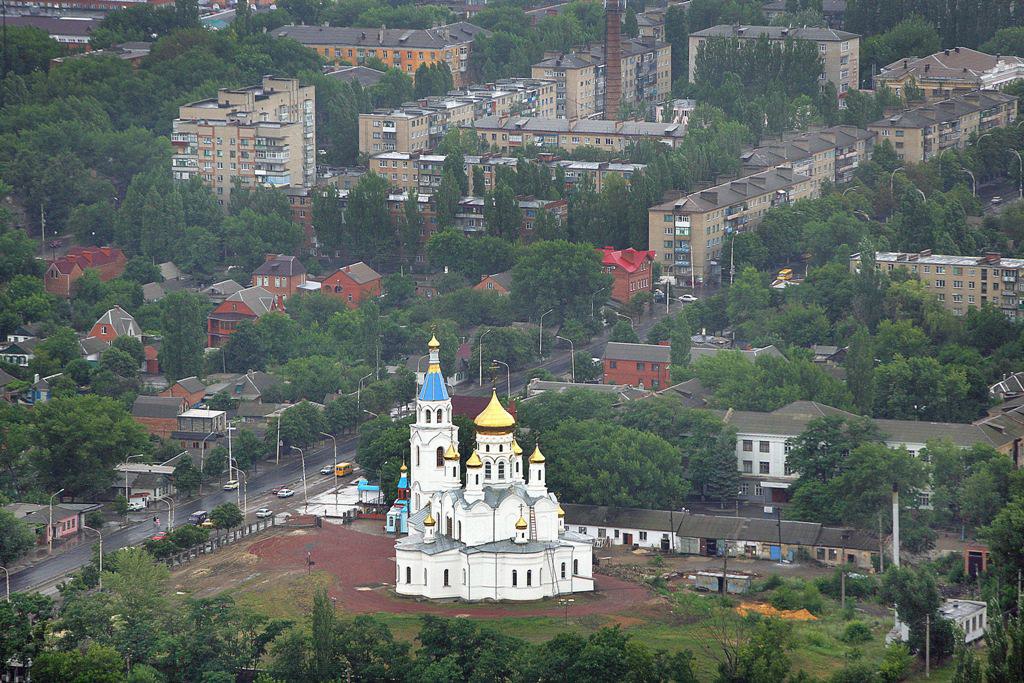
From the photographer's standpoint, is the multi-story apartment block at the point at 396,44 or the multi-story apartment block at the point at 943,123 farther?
the multi-story apartment block at the point at 396,44

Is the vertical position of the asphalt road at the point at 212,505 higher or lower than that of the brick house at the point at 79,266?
lower

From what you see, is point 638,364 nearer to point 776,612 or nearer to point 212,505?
point 212,505

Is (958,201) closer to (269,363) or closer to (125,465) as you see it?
(269,363)

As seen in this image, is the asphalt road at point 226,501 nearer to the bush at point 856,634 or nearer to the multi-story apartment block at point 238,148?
the bush at point 856,634

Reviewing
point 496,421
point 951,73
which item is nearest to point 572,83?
point 951,73

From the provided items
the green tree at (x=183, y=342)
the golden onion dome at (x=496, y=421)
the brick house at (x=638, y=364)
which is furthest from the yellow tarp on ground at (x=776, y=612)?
the green tree at (x=183, y=342)

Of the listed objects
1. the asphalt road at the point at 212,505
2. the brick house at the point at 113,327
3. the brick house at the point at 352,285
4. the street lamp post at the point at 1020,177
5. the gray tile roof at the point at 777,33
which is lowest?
the asphalt road at the point at 212,505

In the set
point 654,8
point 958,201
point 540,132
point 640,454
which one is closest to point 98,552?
point 640,454
